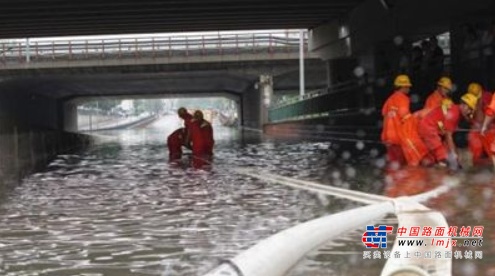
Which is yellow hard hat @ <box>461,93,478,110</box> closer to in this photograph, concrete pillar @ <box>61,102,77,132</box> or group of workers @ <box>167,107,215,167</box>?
group of workers @ <box>167,107,215,167</box>

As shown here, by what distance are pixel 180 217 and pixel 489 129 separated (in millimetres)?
5944

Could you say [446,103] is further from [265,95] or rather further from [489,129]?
[265,95]

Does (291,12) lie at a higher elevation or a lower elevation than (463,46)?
higher

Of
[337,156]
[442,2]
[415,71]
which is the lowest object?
[337,156]

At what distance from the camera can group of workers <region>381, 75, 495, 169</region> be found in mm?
13461

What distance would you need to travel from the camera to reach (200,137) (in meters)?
20.7

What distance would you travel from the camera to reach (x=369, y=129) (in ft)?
81.8

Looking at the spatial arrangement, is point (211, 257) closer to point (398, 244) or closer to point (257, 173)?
point (398, 244)

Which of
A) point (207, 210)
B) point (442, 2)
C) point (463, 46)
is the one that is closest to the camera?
point (207, 210)

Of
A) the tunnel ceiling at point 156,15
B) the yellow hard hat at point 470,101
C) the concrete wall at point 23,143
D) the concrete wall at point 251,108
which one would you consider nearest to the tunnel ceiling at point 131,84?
the concrete wall at point 251,108

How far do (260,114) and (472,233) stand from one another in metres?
51.2

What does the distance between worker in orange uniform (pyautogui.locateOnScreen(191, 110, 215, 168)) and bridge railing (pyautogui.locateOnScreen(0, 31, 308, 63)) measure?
34.1 metres

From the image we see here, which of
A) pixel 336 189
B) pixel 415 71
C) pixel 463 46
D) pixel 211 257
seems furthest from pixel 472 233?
pixel 415 71

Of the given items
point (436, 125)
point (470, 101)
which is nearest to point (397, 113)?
point (436, 125)
